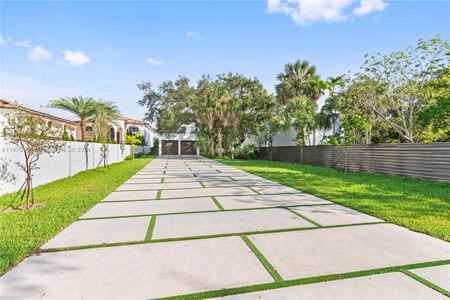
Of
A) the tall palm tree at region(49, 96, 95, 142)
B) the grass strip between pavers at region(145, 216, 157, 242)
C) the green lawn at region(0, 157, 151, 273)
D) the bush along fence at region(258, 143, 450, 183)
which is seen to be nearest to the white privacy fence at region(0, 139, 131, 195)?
the green lawn at region(0, 157, 151, 273)

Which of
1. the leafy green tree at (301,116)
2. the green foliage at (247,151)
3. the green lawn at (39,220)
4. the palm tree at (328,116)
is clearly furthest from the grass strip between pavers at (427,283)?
the green foliage at (247,151)

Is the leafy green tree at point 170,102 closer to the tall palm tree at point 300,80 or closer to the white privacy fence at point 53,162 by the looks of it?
the tall palm tree at point 300,80

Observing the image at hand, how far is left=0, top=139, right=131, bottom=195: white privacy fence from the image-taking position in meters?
5.22

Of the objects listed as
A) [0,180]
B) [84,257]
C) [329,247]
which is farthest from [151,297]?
[0,180]

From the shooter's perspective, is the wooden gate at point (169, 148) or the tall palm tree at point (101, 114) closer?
the tall palm tree at point (101, 114)

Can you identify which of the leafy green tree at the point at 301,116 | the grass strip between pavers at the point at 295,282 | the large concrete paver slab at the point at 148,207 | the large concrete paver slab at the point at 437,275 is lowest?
the large concrete paver slab at the point at 148,207

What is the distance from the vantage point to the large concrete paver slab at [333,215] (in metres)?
3.40

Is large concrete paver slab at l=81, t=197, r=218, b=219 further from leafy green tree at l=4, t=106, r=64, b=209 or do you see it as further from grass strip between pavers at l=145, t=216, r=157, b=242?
leafy green tree at l=4, t=106, r=64, b=209

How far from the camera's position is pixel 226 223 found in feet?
10.9

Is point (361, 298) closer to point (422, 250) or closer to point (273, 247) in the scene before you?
point (273, 247)

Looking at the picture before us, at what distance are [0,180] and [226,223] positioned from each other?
516 cm

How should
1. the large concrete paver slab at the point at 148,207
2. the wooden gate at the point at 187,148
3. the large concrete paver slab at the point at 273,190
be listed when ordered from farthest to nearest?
the wooden gate at the point at 187,148 < the large concrete paver slab at the point at 273,190 < the large concrete paver slab at the point at 148,207

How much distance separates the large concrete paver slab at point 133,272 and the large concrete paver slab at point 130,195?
8.62 feet

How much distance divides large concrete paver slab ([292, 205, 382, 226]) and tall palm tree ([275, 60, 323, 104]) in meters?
15.0
